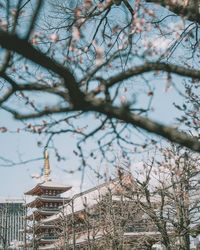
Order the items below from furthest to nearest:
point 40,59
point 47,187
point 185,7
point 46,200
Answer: point 47,187 → point 46,200 → point 185,7 → point 40,59

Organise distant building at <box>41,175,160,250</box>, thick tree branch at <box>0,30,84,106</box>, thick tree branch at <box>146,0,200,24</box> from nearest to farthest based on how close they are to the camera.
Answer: thick tree branch at <box>0,30,84,106</box> → thick tree branch at <box>146,0,200,24</box> → distant building at <box>41,175,160,250</box>

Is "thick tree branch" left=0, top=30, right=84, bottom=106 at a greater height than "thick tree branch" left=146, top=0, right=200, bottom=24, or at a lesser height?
lesser

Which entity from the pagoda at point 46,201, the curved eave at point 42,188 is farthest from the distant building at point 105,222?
the curved eave at point 42,188

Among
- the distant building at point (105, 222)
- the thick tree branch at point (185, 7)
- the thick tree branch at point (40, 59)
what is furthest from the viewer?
the distant building at point (105, 222)

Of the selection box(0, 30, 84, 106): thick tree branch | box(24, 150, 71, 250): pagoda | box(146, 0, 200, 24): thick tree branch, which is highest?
box(24, 150, 71, 250): pagoda

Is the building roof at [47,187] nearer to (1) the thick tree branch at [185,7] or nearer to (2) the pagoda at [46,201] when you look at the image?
(2) the pagoda at [46,201]

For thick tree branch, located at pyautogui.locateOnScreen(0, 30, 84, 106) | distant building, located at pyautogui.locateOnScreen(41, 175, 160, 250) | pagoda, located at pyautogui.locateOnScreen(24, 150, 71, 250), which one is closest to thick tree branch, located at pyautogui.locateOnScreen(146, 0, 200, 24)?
thick tree branch, located at pyautogui.locateOnScreen(0, 30, 84, 106)

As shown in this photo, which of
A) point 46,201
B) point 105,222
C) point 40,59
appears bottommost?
point 40,59

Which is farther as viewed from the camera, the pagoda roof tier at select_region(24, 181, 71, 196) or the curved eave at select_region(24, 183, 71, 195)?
the pagoda roof tier at select_region(24, 181, 71, 196)

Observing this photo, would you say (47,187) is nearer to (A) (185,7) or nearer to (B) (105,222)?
(B) (105,222)

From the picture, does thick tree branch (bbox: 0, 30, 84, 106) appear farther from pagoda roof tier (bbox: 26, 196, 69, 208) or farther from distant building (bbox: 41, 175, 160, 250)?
pagoda roof tier (bbox: 26, 196, 69, 208)

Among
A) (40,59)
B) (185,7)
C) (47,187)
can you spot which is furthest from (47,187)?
(40,59)

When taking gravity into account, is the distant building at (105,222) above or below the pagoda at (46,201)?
below

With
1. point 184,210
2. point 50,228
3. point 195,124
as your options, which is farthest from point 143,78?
point 50,228
